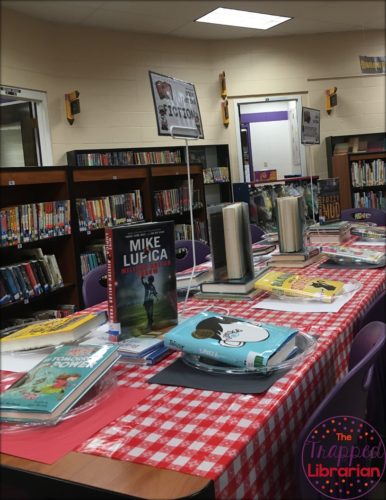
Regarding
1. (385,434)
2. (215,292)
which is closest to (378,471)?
(385,434)

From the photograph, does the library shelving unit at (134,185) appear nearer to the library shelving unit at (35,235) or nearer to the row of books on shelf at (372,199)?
the library shelving unit at (35,235)

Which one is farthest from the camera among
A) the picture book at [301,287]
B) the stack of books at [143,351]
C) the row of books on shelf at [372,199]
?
the row of books on shelf at [372,199]

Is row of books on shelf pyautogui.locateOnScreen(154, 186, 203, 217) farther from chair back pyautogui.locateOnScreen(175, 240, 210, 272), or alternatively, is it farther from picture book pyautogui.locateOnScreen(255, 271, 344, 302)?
picture book pyautogui.locateOnScreen(255, 271, 344, 302)

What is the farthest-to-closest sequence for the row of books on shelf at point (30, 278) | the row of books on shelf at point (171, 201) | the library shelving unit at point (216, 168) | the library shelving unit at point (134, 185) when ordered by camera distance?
the library shelving unit at point (216, 168) < the row of books on shelf at point (171, 201) < the library shelving unit at point (134, 185) < the row of books on shelf at point (30, 278)

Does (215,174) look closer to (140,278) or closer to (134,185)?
(134,185)

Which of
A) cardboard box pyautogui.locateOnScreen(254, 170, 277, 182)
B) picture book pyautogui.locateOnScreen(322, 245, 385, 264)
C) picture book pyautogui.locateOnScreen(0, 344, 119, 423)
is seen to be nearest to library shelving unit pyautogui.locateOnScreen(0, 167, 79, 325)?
picture book pyautogui.locateOnScreen(322, 245, 385, 264)

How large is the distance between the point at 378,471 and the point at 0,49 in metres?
1.13

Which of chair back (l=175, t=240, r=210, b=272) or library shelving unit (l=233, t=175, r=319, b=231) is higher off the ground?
library shelving unit (l=233, t=175, r=319, b=231)

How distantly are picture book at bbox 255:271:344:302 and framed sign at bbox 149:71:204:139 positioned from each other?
61 centimetres

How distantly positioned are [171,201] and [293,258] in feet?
8.92

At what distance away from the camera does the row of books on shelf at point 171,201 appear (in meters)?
4.73

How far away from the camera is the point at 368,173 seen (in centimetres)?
651

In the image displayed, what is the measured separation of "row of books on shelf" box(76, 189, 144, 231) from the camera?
385 centimetres

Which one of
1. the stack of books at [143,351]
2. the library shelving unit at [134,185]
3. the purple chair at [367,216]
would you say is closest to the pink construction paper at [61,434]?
the stack of books at [143,351]
